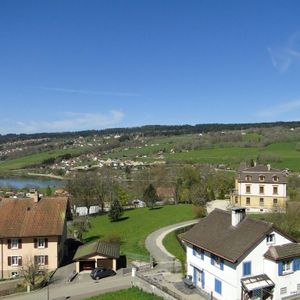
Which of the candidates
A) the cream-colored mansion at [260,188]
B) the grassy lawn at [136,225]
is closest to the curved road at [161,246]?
the grassy lawn at [136,225]

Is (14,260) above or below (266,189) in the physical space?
below

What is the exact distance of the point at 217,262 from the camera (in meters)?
33.7

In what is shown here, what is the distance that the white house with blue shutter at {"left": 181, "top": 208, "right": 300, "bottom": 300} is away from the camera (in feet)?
104

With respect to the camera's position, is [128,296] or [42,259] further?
[42,259]

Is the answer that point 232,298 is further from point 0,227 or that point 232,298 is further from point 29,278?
point 0,227

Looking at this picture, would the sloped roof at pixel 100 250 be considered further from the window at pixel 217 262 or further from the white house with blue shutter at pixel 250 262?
the window at pixel 217 262

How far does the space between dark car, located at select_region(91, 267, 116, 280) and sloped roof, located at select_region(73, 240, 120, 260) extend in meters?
1.77

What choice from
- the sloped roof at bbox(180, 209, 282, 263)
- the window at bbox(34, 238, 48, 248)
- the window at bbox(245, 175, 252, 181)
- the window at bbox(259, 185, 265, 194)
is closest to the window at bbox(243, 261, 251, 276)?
the sloped roof at bbox(180, 209, 282, 263)

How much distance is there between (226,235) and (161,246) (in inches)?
692

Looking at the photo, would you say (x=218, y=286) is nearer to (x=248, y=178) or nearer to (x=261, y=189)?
(x=261, y=189)

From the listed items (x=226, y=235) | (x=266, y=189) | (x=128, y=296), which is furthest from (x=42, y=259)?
(x=266, y=189)

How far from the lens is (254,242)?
31.8m

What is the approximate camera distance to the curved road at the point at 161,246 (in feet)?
145

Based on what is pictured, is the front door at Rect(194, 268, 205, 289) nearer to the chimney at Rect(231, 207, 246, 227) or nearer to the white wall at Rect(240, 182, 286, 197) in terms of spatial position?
the chimney at Rect(231, 207, 246, 227)
